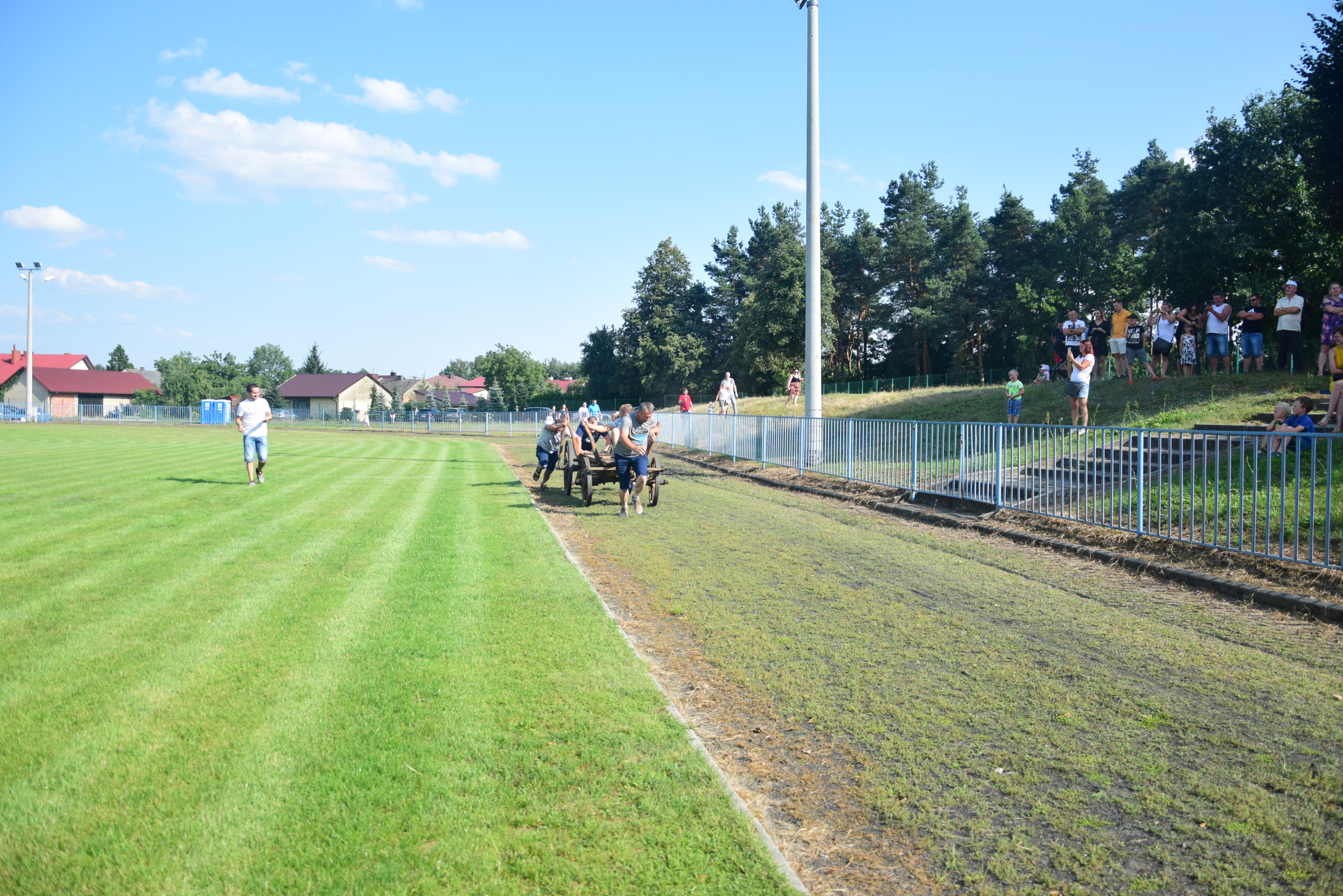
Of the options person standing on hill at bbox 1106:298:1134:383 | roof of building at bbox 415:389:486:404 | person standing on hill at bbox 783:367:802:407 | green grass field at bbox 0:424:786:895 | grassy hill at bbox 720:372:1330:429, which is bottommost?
green grass field at bbox 0:424:786:895

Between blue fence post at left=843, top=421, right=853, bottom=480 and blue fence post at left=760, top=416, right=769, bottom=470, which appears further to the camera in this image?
blue fence post at left=760, top=416, right=769, bottom=470

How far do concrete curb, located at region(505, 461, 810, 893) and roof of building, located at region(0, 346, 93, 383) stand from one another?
92.7 metres

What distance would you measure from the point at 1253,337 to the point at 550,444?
14335 mm

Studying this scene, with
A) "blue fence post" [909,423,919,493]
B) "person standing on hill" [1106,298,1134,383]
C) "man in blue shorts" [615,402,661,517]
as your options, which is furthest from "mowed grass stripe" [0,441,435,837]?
"person standing on hill" [1106,298,1134,383]

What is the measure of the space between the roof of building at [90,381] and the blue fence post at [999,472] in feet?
326

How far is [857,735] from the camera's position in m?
4.17

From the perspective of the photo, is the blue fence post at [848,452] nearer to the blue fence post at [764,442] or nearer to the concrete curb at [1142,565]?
the concrete curb at [1142,565]

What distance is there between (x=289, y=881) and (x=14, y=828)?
4.09 feet

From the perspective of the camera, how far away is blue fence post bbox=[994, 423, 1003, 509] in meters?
11.2

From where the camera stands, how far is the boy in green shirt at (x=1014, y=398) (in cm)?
1830

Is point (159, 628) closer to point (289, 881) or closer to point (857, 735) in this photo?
point (289, 881)

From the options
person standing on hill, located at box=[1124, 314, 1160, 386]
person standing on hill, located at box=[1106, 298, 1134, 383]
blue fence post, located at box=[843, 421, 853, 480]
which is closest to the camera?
blue fence post, located at box=[843, 421, 853, 480]

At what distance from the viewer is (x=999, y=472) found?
1130cm

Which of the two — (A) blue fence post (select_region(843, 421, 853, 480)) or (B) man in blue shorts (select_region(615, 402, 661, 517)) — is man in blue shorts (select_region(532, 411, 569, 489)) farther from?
(A) blue fence post (select_region(843, 421, 853, 480))
